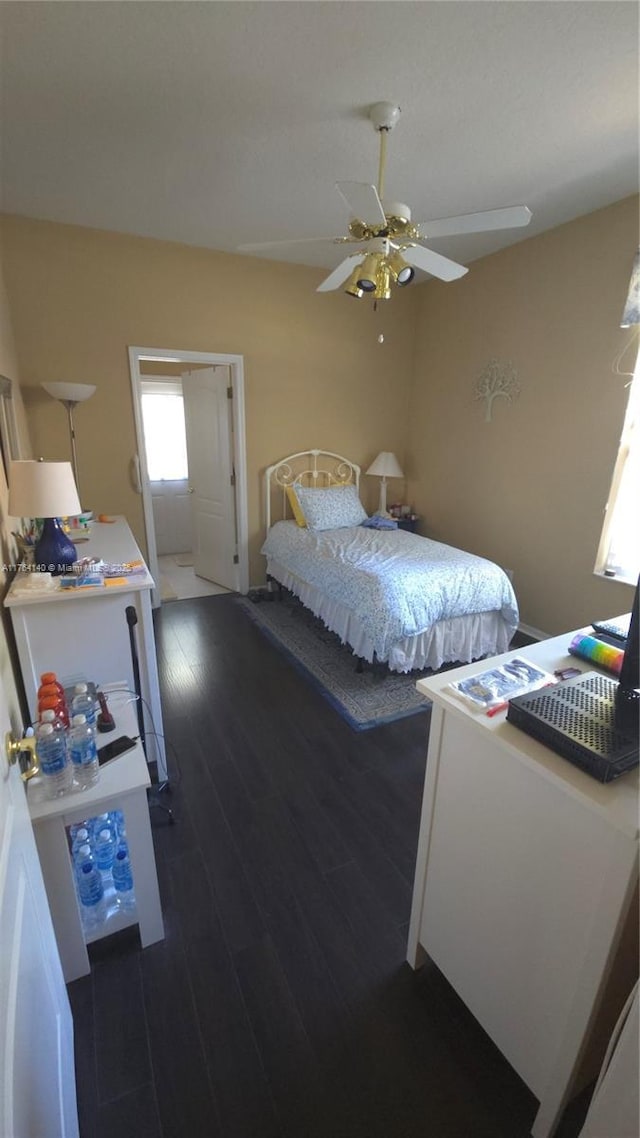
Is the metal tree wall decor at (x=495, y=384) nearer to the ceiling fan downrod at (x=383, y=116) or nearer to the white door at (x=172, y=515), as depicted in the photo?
the ceiling fan downrod at (x=383, y=116)

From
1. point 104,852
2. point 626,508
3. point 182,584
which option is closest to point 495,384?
point 626,508

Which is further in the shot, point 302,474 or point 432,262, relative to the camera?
point 302,474

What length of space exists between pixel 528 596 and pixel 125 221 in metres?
3.89

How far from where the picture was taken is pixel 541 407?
3.29 m

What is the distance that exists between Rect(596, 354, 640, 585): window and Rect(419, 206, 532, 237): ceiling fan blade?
1.47 m

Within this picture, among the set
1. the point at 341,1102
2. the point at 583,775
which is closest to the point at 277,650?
the point at 341,1102

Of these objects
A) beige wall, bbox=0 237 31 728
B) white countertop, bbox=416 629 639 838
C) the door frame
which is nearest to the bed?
the door frame

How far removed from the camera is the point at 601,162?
2.32 metres

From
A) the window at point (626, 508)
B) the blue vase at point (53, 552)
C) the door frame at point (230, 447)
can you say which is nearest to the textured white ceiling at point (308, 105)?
the door frame at point (230, 447)

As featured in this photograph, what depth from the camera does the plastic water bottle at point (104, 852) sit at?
4.91 feet

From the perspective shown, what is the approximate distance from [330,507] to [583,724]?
10.5 feet

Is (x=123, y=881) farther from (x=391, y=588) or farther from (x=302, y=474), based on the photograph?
(x=302, y=474)

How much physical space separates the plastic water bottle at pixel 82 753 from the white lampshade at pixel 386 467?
3592 millimetres

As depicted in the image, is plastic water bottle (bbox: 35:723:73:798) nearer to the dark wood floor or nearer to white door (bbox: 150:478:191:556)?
the dark wood floor
